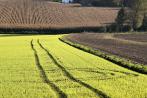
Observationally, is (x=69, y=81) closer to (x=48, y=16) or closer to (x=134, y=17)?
(x=134, y=17)

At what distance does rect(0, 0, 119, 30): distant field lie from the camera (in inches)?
4456

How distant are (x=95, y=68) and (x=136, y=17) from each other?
94.4 meters

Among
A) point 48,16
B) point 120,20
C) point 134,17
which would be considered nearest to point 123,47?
point 120,20

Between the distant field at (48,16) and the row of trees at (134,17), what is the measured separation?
4.85 metres

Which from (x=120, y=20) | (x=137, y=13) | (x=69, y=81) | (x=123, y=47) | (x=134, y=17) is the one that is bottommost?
(x=120, y=20)

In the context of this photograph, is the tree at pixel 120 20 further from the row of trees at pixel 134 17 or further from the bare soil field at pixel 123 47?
the bare soil field at pixel 123 47

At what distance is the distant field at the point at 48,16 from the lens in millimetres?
113188

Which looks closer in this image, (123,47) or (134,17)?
(123,47)

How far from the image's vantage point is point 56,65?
83.7 feet

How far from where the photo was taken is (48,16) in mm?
124375

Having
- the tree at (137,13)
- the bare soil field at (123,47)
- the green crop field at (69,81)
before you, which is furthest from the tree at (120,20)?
the green crop field at (69,81)

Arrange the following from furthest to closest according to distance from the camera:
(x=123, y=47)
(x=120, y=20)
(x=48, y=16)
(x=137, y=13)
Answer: (x=48, y=16)
(x=137, y=13)
(x=120, y=20)
(x=123, y=47)

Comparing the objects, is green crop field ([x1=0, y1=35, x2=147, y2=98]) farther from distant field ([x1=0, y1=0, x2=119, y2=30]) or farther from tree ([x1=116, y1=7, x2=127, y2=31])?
tree ([x1=116, y1=7, x2=127, y2=31])

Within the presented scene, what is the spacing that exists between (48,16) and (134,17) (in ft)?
71.0
